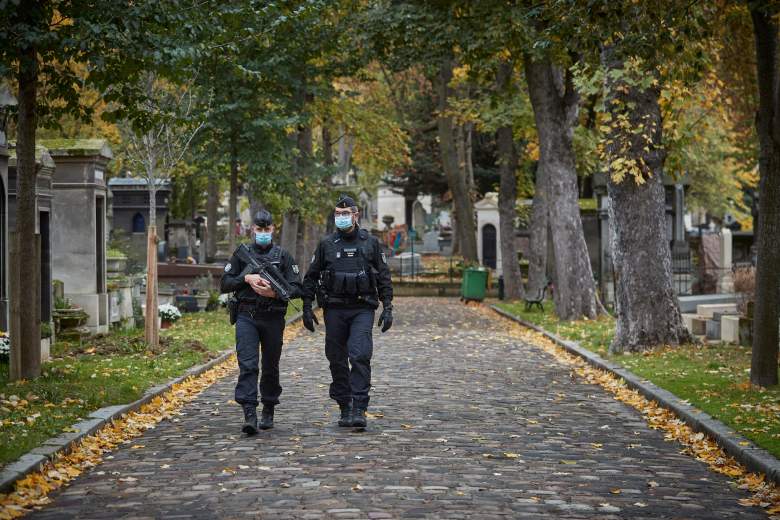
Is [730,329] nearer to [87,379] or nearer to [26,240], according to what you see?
[87,379]

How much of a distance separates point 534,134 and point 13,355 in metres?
22.8

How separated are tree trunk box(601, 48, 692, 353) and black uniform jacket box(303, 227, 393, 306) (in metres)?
7.46

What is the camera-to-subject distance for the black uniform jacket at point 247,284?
10.3 meters

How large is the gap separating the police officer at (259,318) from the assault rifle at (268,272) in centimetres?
4

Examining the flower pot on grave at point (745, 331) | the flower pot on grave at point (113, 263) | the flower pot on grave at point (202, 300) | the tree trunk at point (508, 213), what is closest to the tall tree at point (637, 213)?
the flower pot on grave at point (745, 331)

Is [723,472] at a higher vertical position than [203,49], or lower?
lower

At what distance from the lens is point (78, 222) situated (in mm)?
18969

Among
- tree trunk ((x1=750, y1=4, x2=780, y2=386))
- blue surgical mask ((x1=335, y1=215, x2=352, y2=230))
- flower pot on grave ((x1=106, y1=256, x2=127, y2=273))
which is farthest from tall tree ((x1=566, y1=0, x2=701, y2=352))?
flower pot on grave ((x1=106, y1=256, x2=127, y2=273))

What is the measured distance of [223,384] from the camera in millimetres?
14406

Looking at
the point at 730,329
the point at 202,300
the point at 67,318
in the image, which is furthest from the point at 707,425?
the point at 202,300

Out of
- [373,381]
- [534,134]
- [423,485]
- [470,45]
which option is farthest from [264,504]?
[534,134]

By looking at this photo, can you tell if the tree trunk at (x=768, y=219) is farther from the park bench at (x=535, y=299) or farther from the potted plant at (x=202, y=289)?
the potted plant at (x=202, y=289)

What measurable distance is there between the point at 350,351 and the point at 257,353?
818mm

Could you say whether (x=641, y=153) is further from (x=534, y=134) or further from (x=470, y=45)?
(x=534, y=134)
